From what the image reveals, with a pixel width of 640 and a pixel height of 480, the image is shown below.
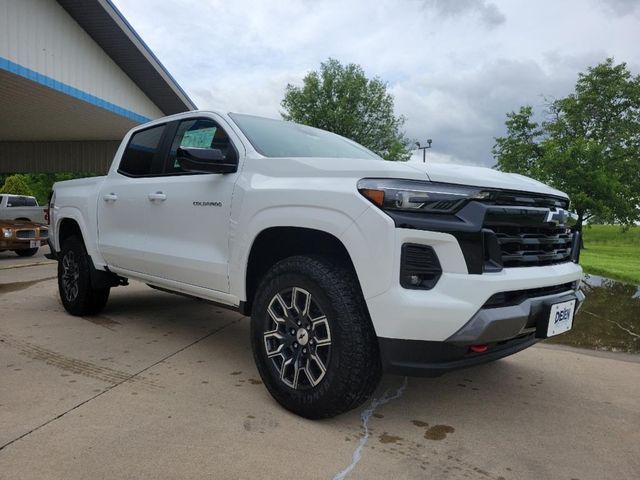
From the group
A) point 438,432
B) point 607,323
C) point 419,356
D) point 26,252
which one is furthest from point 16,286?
point 607,323

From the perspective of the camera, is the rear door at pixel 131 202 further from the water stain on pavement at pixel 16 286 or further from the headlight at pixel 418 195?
the water stain on pavement at pixel 16 286

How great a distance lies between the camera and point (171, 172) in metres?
3.94

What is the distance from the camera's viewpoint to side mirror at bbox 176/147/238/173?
10.4 ft

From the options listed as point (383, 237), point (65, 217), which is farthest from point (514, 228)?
point (65, 217)

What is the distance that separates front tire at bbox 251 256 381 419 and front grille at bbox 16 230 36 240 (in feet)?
36.2

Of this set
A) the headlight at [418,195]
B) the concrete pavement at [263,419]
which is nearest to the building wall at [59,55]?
the concrete pavement at [263,419]

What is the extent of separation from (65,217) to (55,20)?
1037 centimetres

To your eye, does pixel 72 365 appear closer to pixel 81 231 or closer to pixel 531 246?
pixel 81 231

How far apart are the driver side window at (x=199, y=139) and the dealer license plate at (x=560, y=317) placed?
7.10 feet

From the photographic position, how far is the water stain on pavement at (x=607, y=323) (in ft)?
16.4

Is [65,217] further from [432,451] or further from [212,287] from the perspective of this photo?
[432,451]

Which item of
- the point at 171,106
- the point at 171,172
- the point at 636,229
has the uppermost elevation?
the point at 171,106

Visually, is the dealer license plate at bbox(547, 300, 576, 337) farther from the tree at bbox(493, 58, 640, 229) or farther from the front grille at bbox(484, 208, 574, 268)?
the tree at bbox(493, 58, 640, 229)

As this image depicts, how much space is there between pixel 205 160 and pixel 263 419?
63.7 inches
